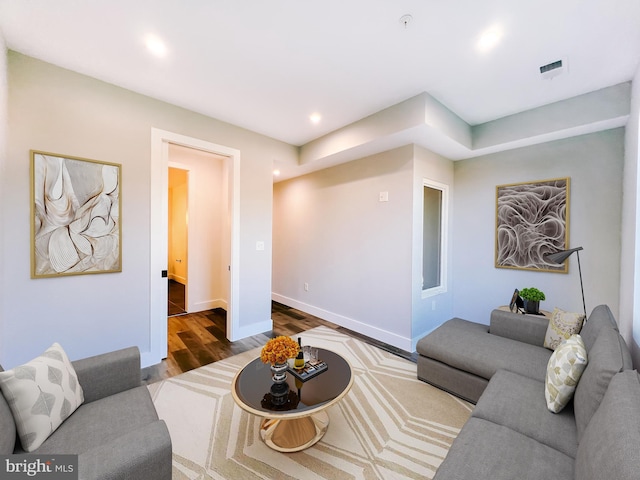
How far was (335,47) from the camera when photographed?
197 centimetres

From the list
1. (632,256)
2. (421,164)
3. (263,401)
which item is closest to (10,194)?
(263,401)

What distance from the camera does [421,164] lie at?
3.20m

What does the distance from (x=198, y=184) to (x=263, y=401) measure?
3962mm

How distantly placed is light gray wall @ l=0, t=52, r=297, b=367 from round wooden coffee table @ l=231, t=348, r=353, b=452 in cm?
162

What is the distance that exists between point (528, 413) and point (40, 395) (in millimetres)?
2463

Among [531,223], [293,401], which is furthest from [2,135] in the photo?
[531,223]

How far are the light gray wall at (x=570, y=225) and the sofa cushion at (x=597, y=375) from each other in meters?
1.85

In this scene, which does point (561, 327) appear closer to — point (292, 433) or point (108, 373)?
point (292, 433)

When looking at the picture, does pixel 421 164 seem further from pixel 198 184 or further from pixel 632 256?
pixel 198 184

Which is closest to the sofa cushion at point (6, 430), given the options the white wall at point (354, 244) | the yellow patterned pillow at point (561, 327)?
the white wall at point (354, 244)

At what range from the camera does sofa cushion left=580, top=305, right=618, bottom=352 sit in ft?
5.32

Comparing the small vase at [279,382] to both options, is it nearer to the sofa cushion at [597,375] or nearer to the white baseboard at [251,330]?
the sofa cushion at [597,375]

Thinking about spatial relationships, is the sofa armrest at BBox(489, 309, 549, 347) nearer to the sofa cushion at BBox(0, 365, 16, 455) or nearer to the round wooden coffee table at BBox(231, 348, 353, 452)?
the round wooden coffee table at BBox(231, 348, 353, 452)

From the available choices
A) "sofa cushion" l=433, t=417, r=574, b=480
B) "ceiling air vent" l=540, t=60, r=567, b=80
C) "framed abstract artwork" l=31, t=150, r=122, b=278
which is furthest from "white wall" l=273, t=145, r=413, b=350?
"framed abstract artwork" l=31, t=150, r=122, b=278
